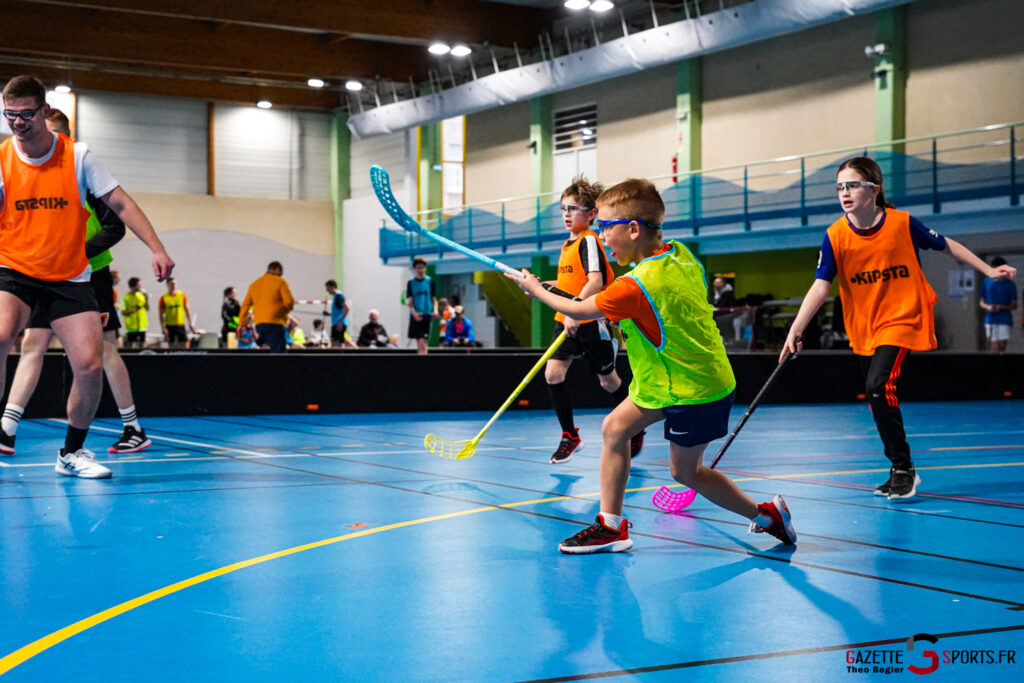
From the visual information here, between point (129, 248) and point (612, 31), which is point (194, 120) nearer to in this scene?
point (129, 248)

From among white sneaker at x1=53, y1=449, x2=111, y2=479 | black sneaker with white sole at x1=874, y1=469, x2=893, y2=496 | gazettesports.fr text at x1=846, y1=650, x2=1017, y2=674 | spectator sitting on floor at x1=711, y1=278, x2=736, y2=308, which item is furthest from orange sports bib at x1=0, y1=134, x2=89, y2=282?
spectator sitting on floor at x1=711, y1=278, x2=736, y2=308

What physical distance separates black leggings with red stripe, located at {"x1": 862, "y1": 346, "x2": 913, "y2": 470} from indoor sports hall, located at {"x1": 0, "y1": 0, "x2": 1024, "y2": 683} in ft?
0.06

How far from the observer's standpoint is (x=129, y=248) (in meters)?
31.3

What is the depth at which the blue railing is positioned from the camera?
17.4 meters

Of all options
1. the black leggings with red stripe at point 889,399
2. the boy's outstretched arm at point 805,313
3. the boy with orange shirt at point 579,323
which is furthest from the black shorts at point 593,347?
the black leggings with red stripe at point 889,399

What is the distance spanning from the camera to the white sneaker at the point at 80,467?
5.86m

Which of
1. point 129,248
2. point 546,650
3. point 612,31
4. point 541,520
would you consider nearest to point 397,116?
point 612,31

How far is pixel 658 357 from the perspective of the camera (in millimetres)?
3885

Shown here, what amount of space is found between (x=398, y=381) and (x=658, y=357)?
8.51 metres

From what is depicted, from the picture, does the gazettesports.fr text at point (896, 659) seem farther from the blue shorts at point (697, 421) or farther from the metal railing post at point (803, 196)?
the metal railing post at point (803, 196)

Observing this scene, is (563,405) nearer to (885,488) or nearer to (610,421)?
(885,488)

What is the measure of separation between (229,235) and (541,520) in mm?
29585

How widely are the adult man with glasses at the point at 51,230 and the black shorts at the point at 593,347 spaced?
246 cm

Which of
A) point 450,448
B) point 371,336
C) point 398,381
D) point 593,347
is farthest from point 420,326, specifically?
point 593,347
